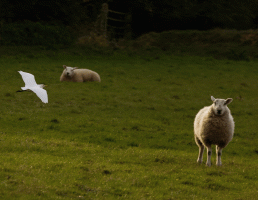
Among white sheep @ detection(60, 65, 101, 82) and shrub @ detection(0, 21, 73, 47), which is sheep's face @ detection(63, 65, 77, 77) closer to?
white sheep @ detection(60, 65, 101, 82)

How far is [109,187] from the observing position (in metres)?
7.91

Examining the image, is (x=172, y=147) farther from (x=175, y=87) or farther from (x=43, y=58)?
(x=43, y=58)

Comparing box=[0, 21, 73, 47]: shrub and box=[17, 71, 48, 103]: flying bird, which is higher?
box=[0, 21, 73, 47]: shrub

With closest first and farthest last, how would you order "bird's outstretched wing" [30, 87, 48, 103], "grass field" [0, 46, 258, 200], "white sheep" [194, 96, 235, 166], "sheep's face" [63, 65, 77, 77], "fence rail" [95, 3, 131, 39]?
"bird's outstretched wing" [30, 87, 48, 103] < "grass field" [0, 46, 258, 200] < "white sheep" [194, 96, 235, 166] < "sheep's face" [63, 65, 77, 77] < "fence rail" [95, 3, 131, 39]

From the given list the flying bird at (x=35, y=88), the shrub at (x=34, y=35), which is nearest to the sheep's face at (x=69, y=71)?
the flying bird at (x=35, y=88)

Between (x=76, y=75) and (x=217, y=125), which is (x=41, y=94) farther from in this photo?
(x=76, y=75)

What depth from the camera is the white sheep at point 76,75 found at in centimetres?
2070

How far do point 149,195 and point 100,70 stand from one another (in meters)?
18.9

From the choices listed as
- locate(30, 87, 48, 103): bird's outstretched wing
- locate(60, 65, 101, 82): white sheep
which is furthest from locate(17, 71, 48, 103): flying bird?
locate(60, 65, 101, 82): white sheep

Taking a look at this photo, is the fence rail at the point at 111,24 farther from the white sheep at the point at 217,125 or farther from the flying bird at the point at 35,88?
the flying bird at the point at 35,88

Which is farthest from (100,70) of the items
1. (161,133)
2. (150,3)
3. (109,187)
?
(109,187)

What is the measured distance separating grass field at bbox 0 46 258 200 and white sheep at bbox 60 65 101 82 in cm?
61

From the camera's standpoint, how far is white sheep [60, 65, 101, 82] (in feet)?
67.9

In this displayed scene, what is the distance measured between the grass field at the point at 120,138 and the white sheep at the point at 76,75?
613 millimetres
